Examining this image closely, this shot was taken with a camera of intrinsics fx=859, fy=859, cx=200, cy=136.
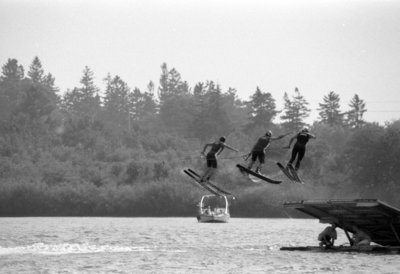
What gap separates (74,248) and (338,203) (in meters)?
18.6

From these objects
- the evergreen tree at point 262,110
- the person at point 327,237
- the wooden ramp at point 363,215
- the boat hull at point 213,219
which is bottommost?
the person at point 327,237

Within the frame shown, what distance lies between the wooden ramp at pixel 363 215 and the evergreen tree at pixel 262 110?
126835mm

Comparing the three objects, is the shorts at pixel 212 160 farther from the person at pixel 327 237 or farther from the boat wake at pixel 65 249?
the boat wake at pixel 65 249

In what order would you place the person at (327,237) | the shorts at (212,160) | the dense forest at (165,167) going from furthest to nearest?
the dense forest at (165,167), the person at (327,237), the shorts at (212,160)

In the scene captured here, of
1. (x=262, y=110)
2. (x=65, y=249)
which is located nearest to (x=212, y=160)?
(x=65, y=249)

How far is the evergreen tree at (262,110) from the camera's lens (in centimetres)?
18438

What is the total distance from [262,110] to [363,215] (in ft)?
437

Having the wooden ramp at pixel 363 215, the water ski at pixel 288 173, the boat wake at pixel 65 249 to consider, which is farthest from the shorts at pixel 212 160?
the boat wake at pixel 65 249

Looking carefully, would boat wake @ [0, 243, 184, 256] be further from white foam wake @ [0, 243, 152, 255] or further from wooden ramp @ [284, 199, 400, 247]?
wooden ramp @ [284, 199, 400, 247]

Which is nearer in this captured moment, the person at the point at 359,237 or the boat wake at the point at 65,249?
the person at the point at 359,237

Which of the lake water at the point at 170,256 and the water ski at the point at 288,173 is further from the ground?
the water ski at the point at 288,173

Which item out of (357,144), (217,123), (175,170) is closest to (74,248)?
(357,144)

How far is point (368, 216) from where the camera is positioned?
53156 millimetres

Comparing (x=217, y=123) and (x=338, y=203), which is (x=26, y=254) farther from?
(x=217, y=123)
